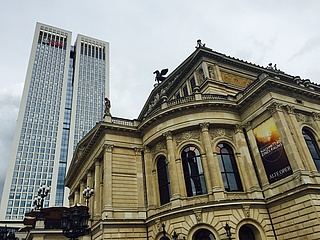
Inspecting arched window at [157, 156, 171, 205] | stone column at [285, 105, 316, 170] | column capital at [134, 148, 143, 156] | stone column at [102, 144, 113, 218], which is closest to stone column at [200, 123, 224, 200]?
Result: arched window at [157, 156, 171, 205]

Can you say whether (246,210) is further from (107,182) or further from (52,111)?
(52,111)

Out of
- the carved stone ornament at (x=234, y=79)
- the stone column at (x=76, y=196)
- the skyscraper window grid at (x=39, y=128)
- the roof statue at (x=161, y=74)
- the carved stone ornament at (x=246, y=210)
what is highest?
the skyscraper window grid at (x=39, y=128)

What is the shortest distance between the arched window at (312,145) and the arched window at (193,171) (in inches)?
328

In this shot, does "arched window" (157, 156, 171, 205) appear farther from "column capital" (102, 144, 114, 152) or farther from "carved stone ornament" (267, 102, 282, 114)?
"carved stone ornament" (267, 102, 282, 114)

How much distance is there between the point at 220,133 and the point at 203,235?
8268 mm

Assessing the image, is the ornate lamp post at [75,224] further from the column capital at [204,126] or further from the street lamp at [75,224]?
the column capital at [204,126]

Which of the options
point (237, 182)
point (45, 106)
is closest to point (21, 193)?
point (45, 106)

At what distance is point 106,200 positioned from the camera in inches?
848

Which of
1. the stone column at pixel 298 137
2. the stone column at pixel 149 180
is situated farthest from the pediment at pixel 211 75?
the stone column at pixel 298 137

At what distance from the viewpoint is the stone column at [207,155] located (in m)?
20.5

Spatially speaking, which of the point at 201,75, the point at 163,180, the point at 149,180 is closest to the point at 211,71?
the point at 201,75

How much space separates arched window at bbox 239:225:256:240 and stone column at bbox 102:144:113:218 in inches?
380

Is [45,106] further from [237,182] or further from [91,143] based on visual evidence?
[237,182]

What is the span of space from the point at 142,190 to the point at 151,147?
392cm
